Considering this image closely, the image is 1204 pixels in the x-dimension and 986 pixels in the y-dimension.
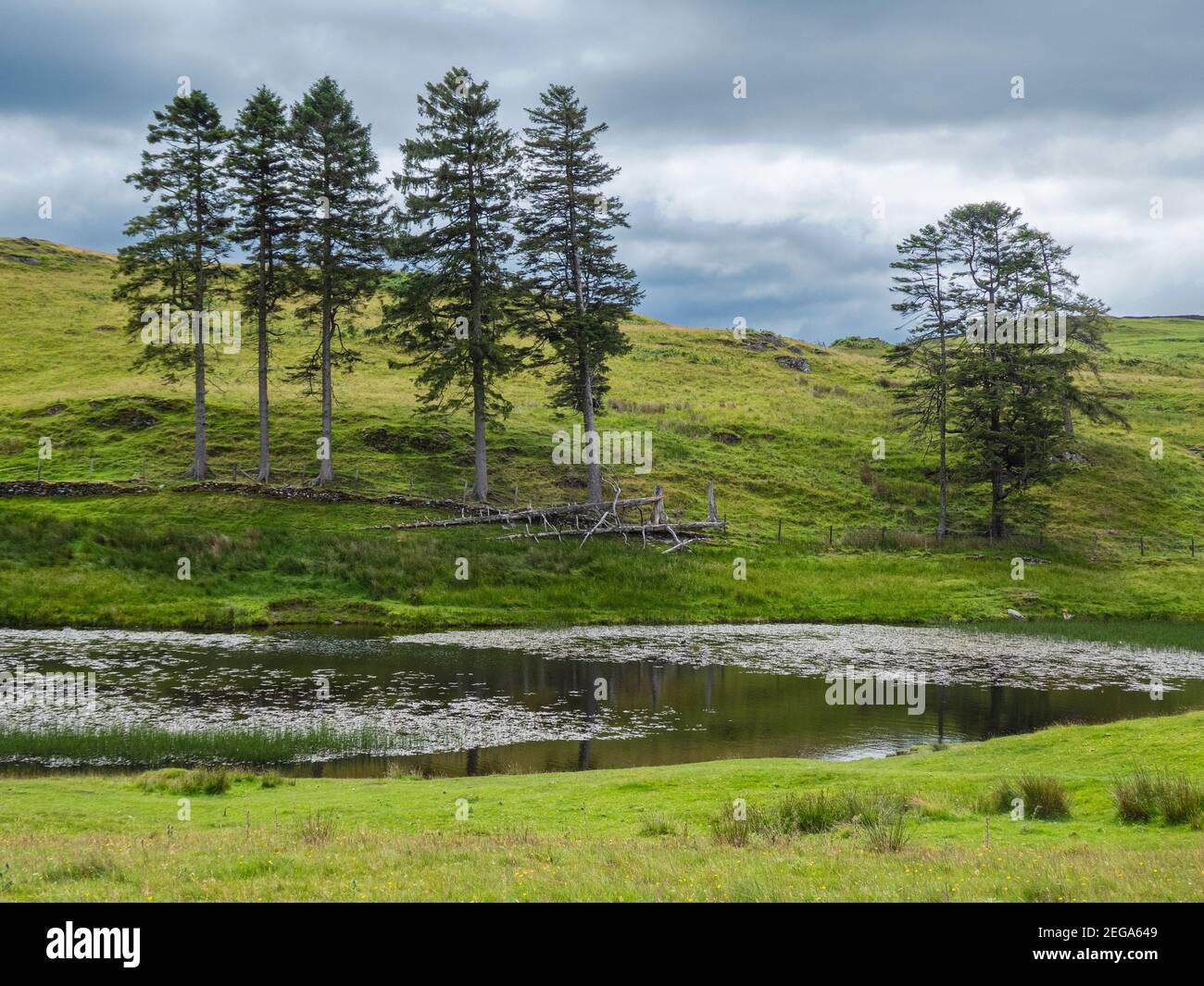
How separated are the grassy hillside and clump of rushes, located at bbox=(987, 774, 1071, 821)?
26.8 meters

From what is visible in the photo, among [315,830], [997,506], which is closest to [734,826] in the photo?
[315,830]

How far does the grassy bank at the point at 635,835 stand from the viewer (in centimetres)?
929

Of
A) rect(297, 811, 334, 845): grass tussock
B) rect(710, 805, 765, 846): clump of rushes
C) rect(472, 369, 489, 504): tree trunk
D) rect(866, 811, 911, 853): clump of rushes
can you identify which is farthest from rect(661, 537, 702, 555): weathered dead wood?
rect(297, 811, 334, 845): grass tussock

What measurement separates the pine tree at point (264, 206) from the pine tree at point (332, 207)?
821 mm

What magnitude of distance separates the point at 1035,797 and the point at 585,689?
1580 centimetres

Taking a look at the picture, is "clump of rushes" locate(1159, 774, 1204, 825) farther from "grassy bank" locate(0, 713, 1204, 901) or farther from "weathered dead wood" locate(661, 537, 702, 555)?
"weathered dead wood" locate(661, 537, 702, 555)

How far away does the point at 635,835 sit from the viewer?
13.8m

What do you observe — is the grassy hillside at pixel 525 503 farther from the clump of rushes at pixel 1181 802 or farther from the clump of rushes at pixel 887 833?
the clump of rushes at pixel 1181 802

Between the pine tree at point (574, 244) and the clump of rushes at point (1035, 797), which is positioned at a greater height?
the pine tree at point (574, 244)

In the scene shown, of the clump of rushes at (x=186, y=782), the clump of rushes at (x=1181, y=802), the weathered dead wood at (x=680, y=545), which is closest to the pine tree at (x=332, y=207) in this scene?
the weathered dead wood at (x=680, y=545)

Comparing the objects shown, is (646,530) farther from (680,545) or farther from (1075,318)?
(1075,318)
